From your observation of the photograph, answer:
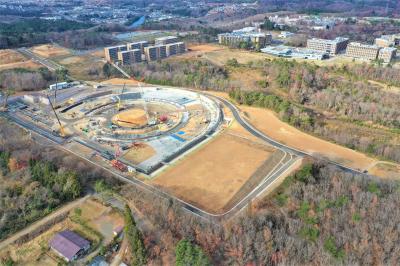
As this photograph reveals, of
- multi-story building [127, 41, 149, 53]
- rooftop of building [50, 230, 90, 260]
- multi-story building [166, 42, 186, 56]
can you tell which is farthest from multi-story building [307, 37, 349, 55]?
rooftop of building [50, 230, 90, 260]

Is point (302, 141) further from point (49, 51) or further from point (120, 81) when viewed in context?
point (49, 51)

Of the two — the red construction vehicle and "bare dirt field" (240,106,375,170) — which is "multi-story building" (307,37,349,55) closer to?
"bare dirt field" (240,106,375,170)

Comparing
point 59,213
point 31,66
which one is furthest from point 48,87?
point 59,213

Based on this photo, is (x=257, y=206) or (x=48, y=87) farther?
(x=48, y=87)

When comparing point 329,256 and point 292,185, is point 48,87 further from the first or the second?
point 329,256

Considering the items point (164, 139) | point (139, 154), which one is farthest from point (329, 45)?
point (139, 154)
